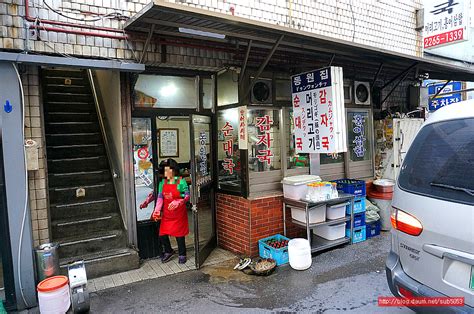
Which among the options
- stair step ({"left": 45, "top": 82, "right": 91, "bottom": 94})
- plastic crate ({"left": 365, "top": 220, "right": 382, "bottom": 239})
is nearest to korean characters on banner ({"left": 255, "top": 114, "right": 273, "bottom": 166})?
plastic crate ({"left": 365, "top": 220, "right": 382, "bottom": 239})

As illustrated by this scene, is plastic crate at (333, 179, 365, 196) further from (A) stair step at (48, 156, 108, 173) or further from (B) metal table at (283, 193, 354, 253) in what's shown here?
(A) stair step at (48, 156, 108, 173)

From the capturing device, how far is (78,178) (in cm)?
629

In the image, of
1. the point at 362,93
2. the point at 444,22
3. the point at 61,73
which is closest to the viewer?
the point at 362,93

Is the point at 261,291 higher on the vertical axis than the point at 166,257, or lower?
lower

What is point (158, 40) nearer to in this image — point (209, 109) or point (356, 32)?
point (209, 109)

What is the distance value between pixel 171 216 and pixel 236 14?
381 cm

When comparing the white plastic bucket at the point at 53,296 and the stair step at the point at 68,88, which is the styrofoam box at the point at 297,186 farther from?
the stair step at the point at 68,88

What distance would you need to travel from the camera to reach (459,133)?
8.52 ft

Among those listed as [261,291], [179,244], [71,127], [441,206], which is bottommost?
[261,291]

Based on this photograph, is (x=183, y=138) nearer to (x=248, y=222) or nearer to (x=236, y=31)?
(x=248, y=222)

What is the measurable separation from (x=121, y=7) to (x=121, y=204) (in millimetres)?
3215

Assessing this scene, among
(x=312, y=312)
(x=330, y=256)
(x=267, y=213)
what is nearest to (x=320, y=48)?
(x=267, y=213)

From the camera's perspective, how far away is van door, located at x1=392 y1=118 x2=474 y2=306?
2352 mm

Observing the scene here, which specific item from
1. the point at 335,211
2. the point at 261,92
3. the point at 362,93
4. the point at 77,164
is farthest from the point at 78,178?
the point at 362,93
